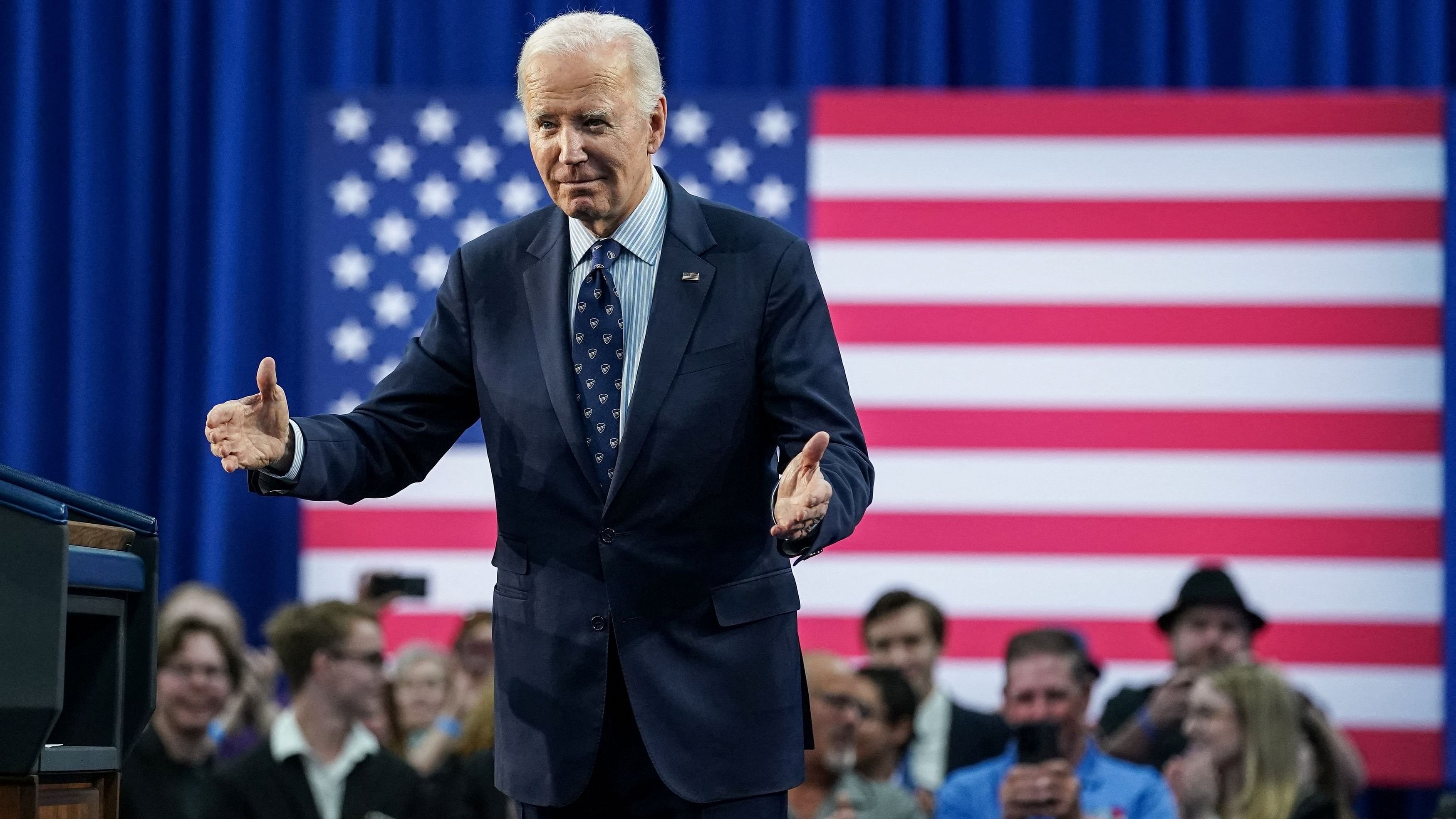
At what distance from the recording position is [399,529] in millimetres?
5680

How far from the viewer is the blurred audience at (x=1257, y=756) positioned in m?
3.74

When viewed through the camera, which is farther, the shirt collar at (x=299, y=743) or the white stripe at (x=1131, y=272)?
the white stripe at (x=1131, y=272)

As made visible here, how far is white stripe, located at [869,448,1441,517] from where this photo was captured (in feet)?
18.2

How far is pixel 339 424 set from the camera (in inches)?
68.4

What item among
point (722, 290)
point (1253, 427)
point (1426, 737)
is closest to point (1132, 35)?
point (1253, 427)

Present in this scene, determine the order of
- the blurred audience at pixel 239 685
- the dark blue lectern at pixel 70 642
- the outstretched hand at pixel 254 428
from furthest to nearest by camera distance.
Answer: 1. the blurred audience at pixel 239 685
2. the outstretched hand at pixel 254 428
3. the dark blue lectern at pixel 70 642

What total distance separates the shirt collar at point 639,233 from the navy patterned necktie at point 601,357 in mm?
11

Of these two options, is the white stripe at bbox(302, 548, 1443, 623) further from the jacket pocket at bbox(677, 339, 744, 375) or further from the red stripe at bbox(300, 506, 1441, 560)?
A: the jacket pocket at bbox(677, 339, 744, 375)

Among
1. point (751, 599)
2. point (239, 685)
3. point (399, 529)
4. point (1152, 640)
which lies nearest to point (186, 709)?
point (239, 685)

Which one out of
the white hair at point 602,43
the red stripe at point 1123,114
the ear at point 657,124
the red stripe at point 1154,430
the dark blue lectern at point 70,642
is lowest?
the dark blue lectern at point 70,642

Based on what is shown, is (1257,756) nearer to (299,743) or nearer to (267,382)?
(299,743)

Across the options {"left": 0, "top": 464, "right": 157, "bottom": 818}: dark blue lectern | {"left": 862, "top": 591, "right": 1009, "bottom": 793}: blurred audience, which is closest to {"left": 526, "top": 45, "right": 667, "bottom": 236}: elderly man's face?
{"left": 0, "top": 464, "right": 157, "bottom": 818}: dark blue lectern

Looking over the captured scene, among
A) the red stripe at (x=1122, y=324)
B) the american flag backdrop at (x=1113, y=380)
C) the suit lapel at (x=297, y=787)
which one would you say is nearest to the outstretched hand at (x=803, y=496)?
the suit lapel at (x=297, y=787)

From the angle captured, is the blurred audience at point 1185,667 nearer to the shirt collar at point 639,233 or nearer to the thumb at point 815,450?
the shirt collar at point 639,233
